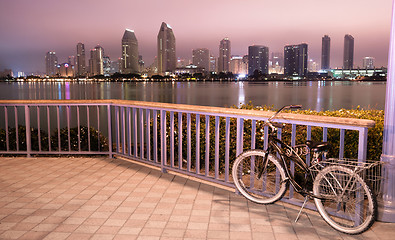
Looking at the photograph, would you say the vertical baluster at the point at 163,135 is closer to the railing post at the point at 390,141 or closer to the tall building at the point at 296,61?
the railing post at the point at 390,141

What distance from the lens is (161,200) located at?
452 centimetres

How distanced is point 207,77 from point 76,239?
180 m

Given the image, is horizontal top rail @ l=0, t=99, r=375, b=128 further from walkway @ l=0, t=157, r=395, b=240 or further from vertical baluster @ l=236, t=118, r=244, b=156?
walkway @ l=0, t=157, r=395, b=240

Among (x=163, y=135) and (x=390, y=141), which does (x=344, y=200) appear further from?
(x=163, y=135)

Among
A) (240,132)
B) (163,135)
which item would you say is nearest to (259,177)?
(240,132)

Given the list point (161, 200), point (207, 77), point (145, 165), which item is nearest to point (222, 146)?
point (145, 165)

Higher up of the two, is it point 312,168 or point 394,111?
point 394,111

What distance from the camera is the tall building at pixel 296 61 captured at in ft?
564

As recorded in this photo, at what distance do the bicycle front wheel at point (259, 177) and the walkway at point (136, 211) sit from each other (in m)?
0.14

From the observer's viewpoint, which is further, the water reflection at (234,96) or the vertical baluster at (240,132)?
the water reflection at (234,96)

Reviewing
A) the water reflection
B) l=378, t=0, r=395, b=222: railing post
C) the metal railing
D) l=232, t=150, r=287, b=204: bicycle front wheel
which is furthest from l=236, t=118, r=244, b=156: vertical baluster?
the water reflection

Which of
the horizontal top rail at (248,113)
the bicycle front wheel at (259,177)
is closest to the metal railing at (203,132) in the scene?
the horizontal top rail at (248,113)

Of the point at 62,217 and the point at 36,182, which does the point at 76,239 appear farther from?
the point at 36,182

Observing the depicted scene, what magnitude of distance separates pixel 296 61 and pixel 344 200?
180 m
